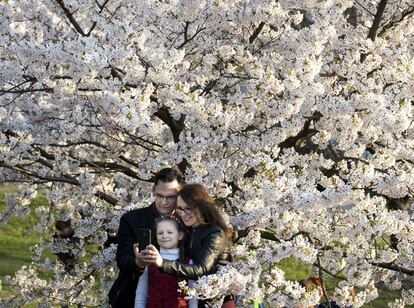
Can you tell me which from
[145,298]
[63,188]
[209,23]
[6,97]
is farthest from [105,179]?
[145,298]

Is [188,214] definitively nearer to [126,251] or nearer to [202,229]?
[202,229]

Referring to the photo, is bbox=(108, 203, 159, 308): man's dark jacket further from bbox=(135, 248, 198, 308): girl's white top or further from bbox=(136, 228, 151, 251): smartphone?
bbox=(136, 228, 151, 251): smartphone

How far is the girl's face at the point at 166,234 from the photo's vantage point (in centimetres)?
453

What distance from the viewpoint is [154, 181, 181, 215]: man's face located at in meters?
4.98

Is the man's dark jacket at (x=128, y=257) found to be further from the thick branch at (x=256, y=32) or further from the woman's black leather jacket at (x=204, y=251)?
the thick branch at (x=256, y=32)

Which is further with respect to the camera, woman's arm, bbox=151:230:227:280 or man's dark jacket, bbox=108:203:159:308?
man's dark jacket, bbox=108:203:159:308

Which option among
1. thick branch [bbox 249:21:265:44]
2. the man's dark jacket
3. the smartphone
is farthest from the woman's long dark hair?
thick branch [bbox 249:21:265:44]

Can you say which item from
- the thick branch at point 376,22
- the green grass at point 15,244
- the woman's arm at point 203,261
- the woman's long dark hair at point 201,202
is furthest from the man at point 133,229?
the green grass at point 15,244

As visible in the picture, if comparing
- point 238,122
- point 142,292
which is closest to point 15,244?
point 238,122

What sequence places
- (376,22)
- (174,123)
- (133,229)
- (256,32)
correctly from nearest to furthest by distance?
(133,229) → (174,123) → (256,32) → (376,22)

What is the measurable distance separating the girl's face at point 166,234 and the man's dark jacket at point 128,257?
21cm

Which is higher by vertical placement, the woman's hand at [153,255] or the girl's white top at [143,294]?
the woman's hand at [153,255]

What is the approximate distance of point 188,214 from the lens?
4730 millimetres

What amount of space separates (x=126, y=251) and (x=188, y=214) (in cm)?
47
